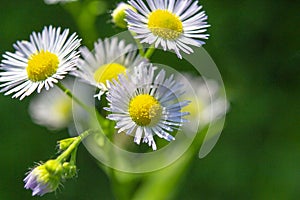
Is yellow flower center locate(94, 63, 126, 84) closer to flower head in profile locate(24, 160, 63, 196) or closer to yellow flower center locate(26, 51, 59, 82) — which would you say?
yellow flower center locate(26, 51, 59, 82)

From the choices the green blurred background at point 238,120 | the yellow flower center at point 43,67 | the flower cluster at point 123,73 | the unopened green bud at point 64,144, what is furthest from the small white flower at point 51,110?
the unopened green bud at point 64,144

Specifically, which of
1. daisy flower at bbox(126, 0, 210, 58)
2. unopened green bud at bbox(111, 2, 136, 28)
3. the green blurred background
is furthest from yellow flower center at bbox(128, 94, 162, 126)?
the green blurred background

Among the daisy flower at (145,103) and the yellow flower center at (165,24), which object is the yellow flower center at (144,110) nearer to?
the daisy flower at (145,103)

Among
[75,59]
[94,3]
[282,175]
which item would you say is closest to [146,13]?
[75,59]

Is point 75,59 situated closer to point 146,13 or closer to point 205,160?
point 146,13

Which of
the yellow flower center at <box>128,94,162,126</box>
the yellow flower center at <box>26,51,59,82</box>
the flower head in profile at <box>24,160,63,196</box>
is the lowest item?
the flower head in profile at <box>24,160,63,196</box>
